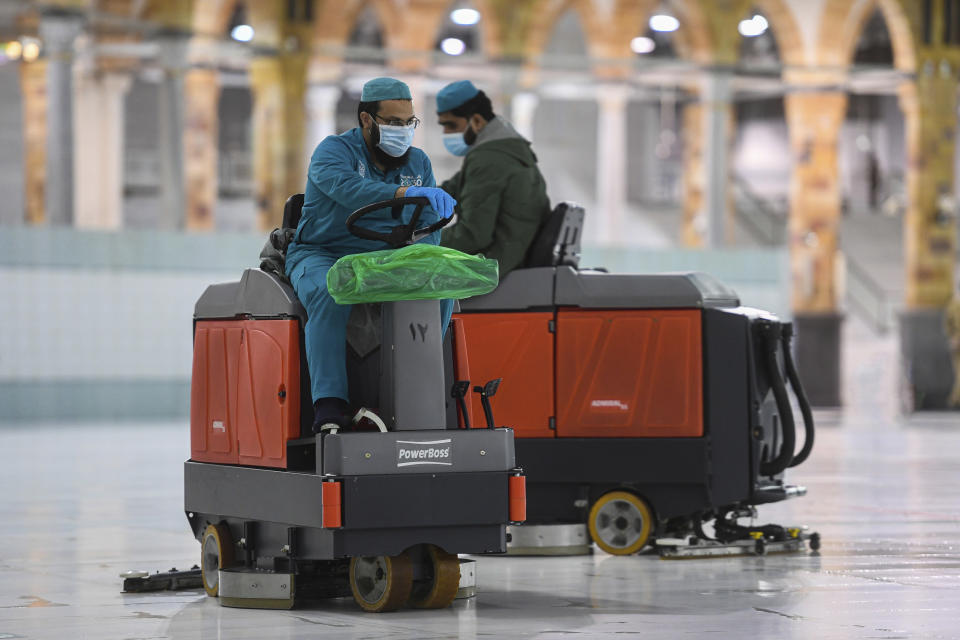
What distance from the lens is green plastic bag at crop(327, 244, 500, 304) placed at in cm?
571

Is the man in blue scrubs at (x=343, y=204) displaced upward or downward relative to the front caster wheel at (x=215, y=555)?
upward

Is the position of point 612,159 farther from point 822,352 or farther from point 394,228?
point 394,228

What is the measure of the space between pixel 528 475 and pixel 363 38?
3641 cm

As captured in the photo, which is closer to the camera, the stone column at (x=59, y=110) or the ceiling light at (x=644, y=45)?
the stone column at (x=59, y=110)

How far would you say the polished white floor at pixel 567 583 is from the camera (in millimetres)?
5516

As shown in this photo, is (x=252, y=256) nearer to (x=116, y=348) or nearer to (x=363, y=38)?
(x=116, y=348)

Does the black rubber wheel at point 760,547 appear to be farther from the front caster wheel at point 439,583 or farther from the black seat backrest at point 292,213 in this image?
the black seat backrest at point 292,213

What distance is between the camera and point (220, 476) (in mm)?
6535

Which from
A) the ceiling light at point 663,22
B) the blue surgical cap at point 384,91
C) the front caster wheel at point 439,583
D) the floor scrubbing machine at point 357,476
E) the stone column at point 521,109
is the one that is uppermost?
the ceiling light at point 663,22

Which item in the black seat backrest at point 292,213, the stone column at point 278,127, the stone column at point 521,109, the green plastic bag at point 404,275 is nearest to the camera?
the green plastic bag at point 404,275

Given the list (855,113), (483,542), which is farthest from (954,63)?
(483,542)

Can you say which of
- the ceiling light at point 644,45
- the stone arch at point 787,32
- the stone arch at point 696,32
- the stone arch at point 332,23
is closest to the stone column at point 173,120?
the stone arch at point 332,23

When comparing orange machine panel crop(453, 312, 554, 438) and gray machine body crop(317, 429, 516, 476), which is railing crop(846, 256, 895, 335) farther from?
gray machine body crop(317, 429, 516, 476)

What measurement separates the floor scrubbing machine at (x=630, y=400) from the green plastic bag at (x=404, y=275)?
198cm
